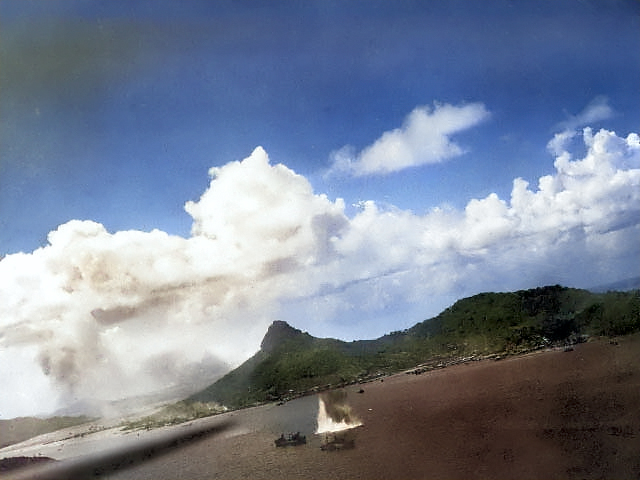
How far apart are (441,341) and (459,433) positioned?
10.7 metres

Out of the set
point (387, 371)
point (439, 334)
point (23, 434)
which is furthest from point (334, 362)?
point (23, 434)

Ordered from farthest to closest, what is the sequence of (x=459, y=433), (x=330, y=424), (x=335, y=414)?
(x=335, y=414), (x=330, y=424), (x=459, y=433)

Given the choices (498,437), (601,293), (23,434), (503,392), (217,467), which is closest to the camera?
(498,437)

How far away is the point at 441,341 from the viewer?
22375 mm

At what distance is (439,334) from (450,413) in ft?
30.7

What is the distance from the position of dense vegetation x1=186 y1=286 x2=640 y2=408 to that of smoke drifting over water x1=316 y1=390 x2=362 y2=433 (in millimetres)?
1208

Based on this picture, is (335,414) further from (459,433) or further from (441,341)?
(441,341)

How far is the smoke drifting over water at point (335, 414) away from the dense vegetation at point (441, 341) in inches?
47.6

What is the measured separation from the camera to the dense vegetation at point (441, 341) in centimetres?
1884

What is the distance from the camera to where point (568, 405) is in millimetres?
12711

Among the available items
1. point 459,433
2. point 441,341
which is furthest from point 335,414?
point 441,341

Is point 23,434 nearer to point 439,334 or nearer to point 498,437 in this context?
point 498,437

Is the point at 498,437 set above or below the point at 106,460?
below

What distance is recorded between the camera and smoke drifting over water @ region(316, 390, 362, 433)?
14.3m
